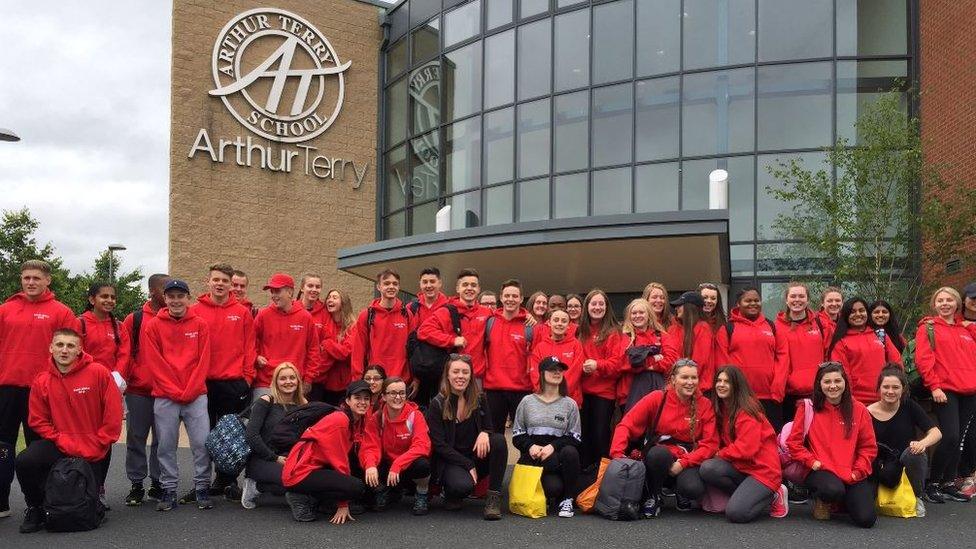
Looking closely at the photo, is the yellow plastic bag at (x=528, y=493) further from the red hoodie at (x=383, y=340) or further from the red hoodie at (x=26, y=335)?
the red hoodie at (x=26, y=335)

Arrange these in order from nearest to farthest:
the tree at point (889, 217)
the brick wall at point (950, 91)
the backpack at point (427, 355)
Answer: the backpack at point (427, 355)
the tree at point (889, 217)
the brick wall at point (950, 91)

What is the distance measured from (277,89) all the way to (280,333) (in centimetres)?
1341

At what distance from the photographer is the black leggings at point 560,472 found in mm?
6777

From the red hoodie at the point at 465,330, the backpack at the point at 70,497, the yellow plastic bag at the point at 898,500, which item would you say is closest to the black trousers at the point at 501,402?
the red hoodie at the point at 465,330

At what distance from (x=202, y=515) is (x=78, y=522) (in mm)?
889

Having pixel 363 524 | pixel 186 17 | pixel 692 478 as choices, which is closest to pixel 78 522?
pixel 363 524

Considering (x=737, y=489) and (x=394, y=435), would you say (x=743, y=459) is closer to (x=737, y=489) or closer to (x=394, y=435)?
(x=737, y=489)

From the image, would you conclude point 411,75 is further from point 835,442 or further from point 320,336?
point 835,442

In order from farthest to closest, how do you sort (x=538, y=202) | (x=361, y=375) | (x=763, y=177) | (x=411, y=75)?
(x=411, y=75), (x=538, y=202), (x=763, y=177), (x=361, y=375)

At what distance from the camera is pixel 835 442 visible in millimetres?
6578

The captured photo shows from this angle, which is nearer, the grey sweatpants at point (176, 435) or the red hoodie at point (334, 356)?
the grey sweatpants at point (176, 435)

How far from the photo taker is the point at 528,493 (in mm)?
6676

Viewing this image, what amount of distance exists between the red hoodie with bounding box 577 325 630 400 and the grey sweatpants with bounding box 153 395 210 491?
3.23 m

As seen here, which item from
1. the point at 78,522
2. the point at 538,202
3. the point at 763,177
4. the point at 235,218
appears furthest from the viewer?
the point at 235,218
